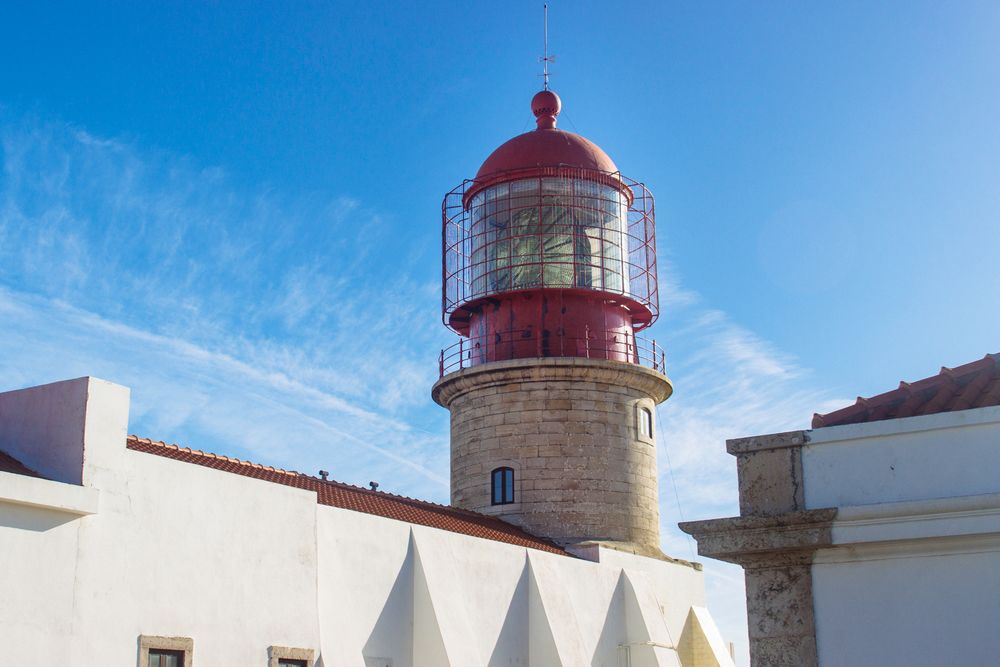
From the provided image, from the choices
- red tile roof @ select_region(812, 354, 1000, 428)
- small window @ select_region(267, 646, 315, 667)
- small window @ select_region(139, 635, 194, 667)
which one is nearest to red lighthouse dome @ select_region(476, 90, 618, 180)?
small window @ select_region(267, 646, 315, 667)

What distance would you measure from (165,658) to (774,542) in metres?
7.01

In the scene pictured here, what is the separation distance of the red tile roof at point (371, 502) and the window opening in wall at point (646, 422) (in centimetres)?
332

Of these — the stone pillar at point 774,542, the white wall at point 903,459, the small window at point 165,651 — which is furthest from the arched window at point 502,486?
the white wall at point 903,459

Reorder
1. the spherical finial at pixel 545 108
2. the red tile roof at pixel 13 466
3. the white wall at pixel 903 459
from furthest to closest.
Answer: the spherical finial at pixel 545 108 < the red tile roof at pixel 13 466 < the white wall at pixel 903 459

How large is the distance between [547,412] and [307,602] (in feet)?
31.9

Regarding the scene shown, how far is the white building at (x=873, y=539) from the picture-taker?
8.16m

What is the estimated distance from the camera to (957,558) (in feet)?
27.0

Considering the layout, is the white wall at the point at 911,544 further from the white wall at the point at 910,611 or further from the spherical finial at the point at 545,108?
the spherical finial at the point at 545,108

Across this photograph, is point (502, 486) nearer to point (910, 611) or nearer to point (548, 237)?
point (548, 237)

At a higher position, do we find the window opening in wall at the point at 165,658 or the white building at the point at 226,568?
the white building at the point at 226,568

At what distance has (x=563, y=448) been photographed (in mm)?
23734

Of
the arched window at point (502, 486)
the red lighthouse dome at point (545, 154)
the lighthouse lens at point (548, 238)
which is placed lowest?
the arched window at point (502, 486)

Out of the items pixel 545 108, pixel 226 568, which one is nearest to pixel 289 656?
pixel 226 568

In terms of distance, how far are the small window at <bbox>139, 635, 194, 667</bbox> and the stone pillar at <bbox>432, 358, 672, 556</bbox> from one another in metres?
10.9
